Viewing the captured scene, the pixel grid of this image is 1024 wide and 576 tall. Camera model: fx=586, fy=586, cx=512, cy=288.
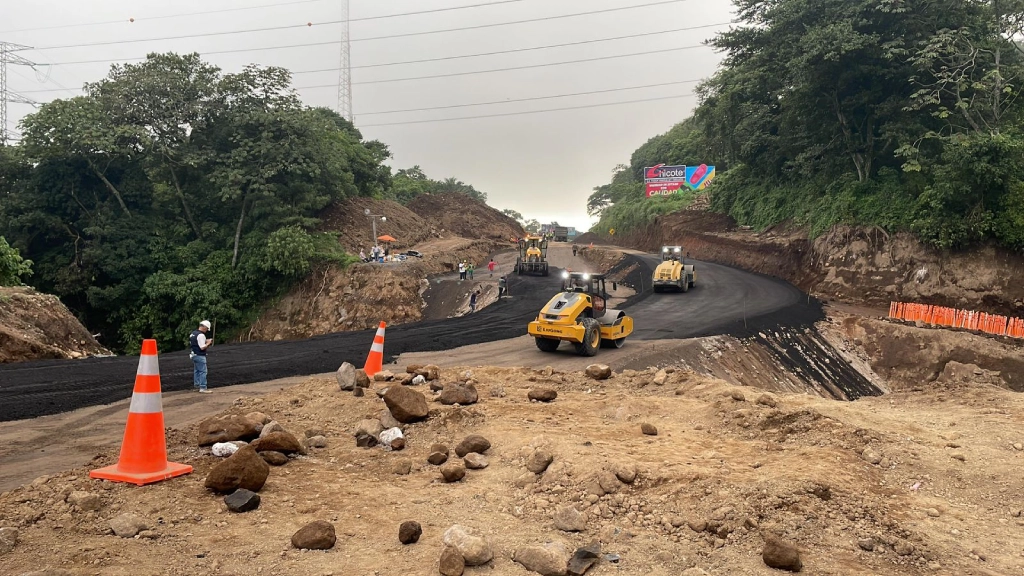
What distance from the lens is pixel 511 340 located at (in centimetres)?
1902

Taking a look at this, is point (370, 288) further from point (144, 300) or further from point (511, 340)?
point (511, 340)

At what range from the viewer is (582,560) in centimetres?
403

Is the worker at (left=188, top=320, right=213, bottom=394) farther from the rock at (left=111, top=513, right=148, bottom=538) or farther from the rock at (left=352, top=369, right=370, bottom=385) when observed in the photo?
the rock at (left=111, top=513, right=148, bottom=538)

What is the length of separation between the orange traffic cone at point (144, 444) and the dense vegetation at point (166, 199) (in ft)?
95.9

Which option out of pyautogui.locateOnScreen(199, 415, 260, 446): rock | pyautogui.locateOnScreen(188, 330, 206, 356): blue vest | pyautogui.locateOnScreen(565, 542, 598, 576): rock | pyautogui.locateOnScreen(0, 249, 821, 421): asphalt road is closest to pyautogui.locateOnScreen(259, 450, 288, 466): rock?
pyautogui.locateOnScreen(199, 415, 260, 446): rock

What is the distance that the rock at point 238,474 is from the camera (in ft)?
16.1

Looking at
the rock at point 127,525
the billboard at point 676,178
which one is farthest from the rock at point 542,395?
the billboard at point 676,178

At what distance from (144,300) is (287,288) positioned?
779 cm

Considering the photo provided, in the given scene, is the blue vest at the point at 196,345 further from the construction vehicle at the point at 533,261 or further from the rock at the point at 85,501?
the construction vehicle at the point at 533,261

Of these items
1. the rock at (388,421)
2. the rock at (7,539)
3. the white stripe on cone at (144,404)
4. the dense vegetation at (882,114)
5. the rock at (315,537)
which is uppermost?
the dense vegetation at (882,114)

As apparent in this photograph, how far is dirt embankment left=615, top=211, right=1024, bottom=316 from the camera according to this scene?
76.2 ft

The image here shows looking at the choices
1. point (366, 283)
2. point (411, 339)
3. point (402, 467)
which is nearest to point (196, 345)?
point (402, 467)

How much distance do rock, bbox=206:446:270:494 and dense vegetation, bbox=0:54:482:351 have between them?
98.3 ft

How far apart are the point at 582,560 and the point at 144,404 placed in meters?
4.13
